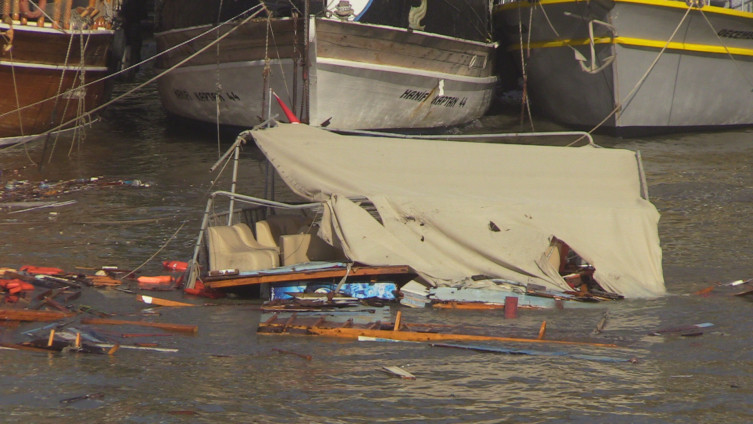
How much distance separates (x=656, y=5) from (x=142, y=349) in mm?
15308

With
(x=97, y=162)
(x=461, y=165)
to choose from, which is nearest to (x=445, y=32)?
(x=97, y=162)

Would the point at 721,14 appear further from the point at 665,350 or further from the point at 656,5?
the point at 665,350

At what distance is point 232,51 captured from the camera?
19.8 meters

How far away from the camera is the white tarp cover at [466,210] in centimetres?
981

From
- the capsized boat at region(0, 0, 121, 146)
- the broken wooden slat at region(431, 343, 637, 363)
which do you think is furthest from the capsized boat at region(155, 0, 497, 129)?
the broken wooden slat at region(431, 343, 637, 363)

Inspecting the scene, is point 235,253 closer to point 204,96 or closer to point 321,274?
point 321,274

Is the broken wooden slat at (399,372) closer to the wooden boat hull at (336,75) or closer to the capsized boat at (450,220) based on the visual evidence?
the capsized boat at (450,220)

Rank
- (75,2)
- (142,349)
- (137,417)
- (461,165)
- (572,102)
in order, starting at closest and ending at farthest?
(137,417) < (142,349) < (461,165) < (75,2) < (572,102)

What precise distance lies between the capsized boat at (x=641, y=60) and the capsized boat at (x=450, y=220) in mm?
9778

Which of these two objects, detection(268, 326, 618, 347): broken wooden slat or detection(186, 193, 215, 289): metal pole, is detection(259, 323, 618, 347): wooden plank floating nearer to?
detection(268, 326, 618, 347): broken wooden slat

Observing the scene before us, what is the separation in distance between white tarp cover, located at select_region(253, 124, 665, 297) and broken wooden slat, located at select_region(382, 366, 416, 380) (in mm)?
Answer: 2070

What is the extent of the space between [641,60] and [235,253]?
1332 cm

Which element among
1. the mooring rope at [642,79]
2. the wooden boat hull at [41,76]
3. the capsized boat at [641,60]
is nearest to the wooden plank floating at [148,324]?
the wooden boat hull at [41,76]

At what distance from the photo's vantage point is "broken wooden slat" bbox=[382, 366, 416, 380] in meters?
7.45
